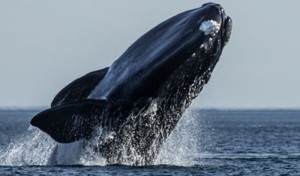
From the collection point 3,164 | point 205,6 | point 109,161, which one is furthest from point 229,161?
point 205,6

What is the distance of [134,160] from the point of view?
24750 mm

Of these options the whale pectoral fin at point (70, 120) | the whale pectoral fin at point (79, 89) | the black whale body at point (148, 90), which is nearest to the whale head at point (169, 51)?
the black whale body at point (148, 90)

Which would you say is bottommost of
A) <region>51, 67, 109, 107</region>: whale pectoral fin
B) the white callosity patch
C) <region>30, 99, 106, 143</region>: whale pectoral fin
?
<region>30, 99, 106, 143</region>: whale pectoral fin

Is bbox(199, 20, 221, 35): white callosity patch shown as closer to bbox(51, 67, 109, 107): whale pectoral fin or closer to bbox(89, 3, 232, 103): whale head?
bbox(89, 3, 232, 103): whale head

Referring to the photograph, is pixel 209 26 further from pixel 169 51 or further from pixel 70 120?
pixel 70 120

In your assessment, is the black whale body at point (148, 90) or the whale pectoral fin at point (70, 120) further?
the whale pectoral fin at point (70, 120)

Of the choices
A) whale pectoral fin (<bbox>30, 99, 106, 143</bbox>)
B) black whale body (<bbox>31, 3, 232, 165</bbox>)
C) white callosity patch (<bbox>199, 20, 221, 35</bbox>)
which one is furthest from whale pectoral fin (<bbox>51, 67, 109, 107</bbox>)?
white callosity patch (<bbox>199, 20, 221, 35</bbox>)

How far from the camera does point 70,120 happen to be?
23.0 m

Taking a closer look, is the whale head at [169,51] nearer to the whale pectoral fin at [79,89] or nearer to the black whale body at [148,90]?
the black whale body at [148,90]

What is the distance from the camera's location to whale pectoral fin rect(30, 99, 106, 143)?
75.0ft

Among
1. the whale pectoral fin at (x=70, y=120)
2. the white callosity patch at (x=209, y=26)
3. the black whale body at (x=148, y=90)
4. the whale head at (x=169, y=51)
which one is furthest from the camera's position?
the whale pectoral fin at (x=70, y=120)

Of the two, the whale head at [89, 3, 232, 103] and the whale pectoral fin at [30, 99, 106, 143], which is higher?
the whale head at [89, 3, 232, 103]

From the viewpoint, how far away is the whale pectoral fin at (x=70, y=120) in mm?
22859

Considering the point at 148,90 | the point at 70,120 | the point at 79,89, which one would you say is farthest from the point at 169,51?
the point at 79,89
